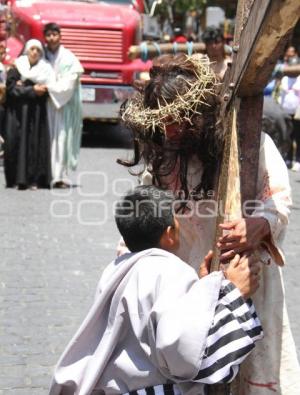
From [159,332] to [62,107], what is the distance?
10527 millimetres

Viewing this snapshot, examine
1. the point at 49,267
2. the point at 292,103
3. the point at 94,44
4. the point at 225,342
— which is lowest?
the point at 292,103

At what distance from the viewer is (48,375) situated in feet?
17.7

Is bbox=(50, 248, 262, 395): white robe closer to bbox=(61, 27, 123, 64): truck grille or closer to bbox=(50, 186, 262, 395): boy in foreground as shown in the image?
bbox=(50, 186, 262, 395): boy in foreground

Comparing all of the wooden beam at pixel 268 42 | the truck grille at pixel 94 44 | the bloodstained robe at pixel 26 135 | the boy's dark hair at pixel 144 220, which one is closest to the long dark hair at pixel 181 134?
the wooden beam at pixel 268 42

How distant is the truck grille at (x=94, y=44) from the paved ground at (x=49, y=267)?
4.58 metres

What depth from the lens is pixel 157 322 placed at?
2.86 metres

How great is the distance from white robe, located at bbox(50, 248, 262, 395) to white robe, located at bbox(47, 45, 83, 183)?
9.93 metres

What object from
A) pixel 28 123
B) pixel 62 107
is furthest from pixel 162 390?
pixel 62 107

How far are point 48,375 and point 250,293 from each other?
98.7 inches

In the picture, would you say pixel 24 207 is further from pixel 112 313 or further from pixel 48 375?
pixel 112 313

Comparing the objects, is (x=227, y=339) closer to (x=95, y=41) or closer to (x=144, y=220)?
(x=144, y=220)

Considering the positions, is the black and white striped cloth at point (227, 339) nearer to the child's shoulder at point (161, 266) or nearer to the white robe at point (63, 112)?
the child's shoulder at point (161, 266)

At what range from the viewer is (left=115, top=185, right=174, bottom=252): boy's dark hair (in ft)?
10.1

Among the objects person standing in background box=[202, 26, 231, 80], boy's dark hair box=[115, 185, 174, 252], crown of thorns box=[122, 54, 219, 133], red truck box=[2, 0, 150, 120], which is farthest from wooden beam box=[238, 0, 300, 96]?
red truck box=[2, 0, 150, 120]
